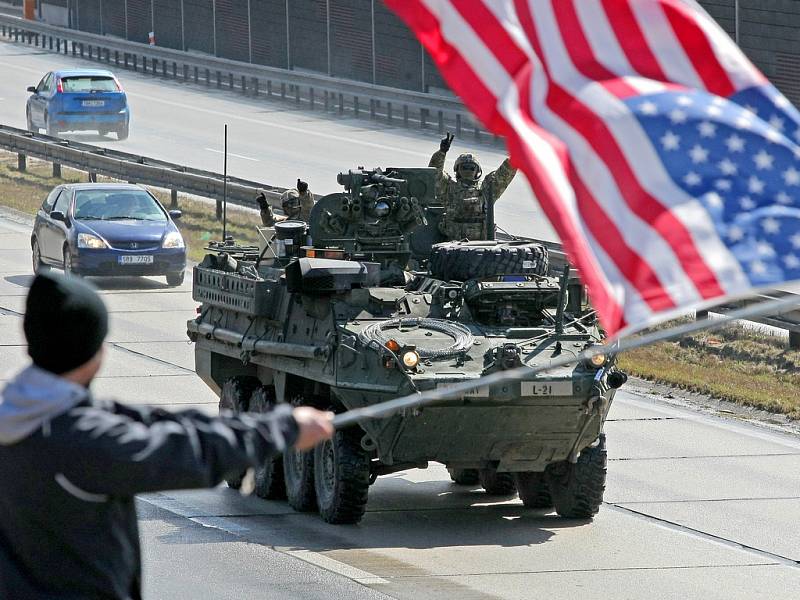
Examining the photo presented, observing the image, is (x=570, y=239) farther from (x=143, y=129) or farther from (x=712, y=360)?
(x=143, y=129)

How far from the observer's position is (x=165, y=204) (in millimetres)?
35094

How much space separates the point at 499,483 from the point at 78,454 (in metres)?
11.1

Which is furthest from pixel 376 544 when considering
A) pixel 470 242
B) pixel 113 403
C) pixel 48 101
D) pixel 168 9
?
pixel 168 9

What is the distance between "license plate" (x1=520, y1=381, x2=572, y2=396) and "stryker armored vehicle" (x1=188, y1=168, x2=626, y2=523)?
0.4 inches

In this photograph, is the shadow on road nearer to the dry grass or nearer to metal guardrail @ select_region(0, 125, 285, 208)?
metal guardrail @ select_region(0, 125, 285, 208)

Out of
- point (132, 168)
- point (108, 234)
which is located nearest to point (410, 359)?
point (108, 234)

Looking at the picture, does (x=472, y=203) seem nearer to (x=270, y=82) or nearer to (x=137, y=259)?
(x=137, y=259)

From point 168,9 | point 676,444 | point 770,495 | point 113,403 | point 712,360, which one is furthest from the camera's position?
point 168,9

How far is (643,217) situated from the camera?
642 centimetres

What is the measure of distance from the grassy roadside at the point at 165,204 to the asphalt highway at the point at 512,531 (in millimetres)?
8966

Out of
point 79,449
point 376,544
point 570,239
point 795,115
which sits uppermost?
point 795,115

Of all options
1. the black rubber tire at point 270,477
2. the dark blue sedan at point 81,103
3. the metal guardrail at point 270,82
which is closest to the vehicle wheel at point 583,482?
the black rubber tire at point 270,477

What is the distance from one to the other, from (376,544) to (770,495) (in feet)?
11.4

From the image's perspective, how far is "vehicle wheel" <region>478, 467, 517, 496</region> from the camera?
15.8 metres
